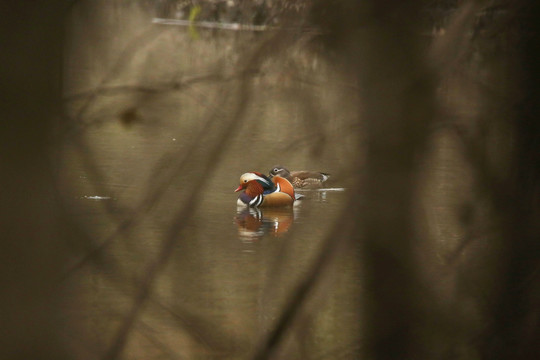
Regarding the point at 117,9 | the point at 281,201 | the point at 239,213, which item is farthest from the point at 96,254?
the point at 281,201

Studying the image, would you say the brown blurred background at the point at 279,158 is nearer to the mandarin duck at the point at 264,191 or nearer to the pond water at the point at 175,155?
the pond water at the point at 175,155

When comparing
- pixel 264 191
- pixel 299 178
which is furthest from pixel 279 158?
pixel 299 178

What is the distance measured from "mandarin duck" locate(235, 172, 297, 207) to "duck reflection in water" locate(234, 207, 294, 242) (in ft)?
0.24

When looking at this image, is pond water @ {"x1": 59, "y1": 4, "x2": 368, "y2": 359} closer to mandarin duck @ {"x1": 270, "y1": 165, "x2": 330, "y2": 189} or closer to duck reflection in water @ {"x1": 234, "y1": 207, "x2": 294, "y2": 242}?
duck reflection in water @ {"x1": 234, "y1": 207, "x2": 294, "y2": 242}

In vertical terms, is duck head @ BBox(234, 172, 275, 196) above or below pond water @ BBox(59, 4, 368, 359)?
below

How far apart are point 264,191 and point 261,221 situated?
Answer: 2.10 feet

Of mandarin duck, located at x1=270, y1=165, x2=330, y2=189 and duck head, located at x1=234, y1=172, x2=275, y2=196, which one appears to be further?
mandarin duck, located at x1=270, y1=165, x2=330, y2=189

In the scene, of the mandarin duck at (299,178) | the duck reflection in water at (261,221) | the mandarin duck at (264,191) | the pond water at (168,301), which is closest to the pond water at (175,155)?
the pond water at (168,301)

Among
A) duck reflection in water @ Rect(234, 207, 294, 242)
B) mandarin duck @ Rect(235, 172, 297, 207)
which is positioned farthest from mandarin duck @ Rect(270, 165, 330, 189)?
duck reflection in water @ Rect(234, 207, 294, 242)

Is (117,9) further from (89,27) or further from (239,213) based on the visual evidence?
(239,213)

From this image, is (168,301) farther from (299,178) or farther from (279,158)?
(299,178)

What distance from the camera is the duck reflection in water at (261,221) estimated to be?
13.7 ft

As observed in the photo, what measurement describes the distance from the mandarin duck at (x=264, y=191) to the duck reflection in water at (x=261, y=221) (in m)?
0.07

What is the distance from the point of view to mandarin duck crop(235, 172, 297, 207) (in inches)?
207
